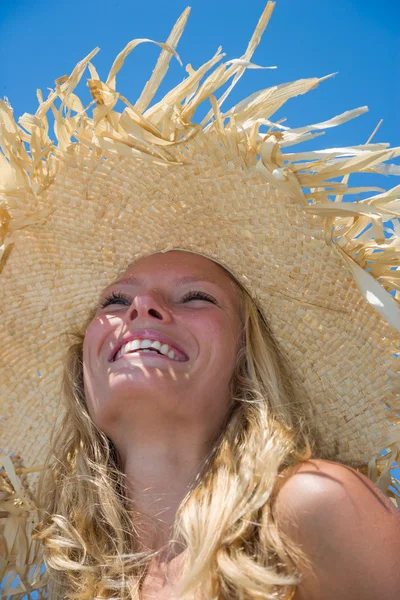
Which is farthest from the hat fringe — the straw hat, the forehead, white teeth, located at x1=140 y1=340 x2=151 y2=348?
white teeth, located at x1=140 y1=340 x2=151 y2=348

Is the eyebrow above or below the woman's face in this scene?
above

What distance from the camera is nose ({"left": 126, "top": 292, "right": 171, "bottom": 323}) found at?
2484 mm

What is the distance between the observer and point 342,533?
192cm

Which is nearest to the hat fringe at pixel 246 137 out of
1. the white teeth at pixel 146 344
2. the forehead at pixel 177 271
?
the forehead at pixel 177 271

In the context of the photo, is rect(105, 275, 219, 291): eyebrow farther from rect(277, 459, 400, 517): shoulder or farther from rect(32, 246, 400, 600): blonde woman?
rect(277, 459, 400, 517): shoulder

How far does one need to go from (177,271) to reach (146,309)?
0.23m

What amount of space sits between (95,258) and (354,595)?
1.48 metres

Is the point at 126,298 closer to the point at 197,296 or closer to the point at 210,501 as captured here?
the point at 197,296

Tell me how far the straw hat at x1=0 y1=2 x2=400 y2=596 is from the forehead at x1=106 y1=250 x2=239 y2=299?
4 cm

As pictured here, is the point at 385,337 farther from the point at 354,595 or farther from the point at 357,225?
the point at 354,595

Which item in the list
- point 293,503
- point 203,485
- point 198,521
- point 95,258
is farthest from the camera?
point 95,258

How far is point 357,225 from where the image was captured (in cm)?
257

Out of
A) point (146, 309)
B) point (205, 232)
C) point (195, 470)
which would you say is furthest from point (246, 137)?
point (195, 470)

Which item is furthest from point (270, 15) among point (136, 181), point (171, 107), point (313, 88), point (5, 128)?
point (5, 128)
